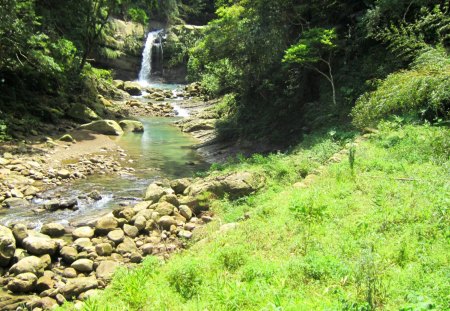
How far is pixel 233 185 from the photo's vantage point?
33.7 ft

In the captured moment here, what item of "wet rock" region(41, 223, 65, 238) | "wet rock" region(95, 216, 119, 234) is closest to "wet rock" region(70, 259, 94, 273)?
"wet rock" region(95, 216, 119, 234)

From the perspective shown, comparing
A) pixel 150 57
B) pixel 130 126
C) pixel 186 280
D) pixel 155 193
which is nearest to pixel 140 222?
pixel 155 193

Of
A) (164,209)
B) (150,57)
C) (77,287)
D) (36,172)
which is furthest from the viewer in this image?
(150,57)

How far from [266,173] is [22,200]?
22.9ft

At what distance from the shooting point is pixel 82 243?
8.52 meters

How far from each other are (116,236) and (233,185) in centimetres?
320

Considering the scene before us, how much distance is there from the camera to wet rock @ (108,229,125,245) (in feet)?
28.6

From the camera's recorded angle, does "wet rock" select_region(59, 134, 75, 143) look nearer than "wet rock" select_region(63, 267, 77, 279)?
No

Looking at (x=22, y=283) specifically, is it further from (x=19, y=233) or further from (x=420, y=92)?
(x=420, y=92)

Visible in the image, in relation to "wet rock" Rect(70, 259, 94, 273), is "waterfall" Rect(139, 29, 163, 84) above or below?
above

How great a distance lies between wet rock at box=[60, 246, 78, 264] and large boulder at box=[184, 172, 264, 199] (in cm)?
350

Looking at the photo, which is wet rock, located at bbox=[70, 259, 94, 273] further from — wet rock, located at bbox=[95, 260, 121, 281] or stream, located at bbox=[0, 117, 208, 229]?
stream, located at bbox=[0, 117, 208, 229]

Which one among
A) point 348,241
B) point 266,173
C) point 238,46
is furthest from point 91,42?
point 348,241

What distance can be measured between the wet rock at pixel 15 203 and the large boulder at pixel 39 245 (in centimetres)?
303
